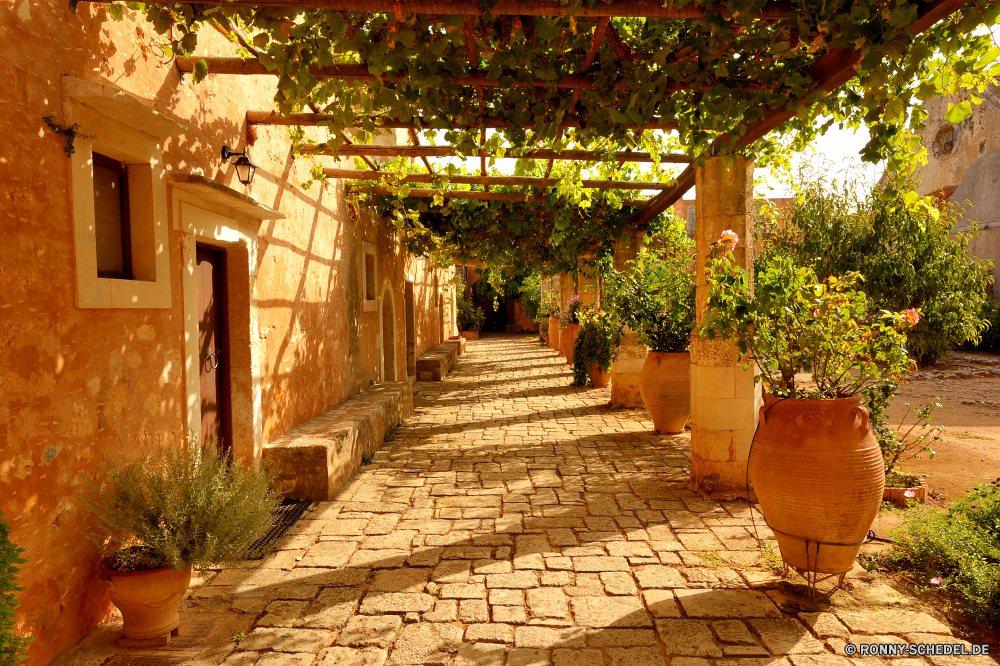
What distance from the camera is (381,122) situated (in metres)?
4.35

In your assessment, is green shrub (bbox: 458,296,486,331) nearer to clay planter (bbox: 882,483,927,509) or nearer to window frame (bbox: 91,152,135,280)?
clay planter (bbox: 882,483,927,509)

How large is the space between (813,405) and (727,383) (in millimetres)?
1821

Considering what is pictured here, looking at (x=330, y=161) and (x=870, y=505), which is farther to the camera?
(x=330, y=161)

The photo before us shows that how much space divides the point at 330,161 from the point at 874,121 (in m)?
5.88

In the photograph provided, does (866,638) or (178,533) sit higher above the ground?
(178,533)

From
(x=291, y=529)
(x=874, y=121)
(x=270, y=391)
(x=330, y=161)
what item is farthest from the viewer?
(x=330, y=161)

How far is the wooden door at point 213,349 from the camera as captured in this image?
4418 millimetres

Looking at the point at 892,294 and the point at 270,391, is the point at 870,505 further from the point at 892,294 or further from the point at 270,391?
the point at 892,294

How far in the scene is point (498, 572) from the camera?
3510 mm

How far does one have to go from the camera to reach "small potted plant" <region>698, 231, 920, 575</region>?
297cm

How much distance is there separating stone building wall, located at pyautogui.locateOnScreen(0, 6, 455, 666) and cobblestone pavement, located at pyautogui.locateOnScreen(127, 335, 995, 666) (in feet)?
3.02

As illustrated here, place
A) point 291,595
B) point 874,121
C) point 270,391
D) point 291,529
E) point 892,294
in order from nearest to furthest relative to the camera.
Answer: point 874,121 < point 291,595 < point 291,529 < point 270,391 < point 892,294

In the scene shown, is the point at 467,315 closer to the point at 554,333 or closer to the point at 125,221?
the point at 554,333

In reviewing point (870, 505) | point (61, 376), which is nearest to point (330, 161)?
point (61, 376)
